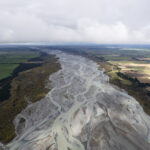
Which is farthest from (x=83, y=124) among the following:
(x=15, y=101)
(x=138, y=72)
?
(x=138, y=72)

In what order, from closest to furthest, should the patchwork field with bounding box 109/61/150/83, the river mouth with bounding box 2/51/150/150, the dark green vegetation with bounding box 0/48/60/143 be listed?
1. the river mouth with bounding box 2/51/150/150
2. the dark green vegetation with bounding box 0/48/60/143
3. the patchwork field with bounding box 109/61/150/83

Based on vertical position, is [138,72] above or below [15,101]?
below

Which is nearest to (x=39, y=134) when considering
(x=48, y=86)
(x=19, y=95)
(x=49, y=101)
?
(x=49, y=101)

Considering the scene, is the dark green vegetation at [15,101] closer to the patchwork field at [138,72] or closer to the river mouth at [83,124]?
the river mouth at [83,124]

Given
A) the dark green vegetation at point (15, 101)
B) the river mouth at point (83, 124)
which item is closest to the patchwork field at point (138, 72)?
the river mouth at point (83, 124)

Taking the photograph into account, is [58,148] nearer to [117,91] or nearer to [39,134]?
[39,134]

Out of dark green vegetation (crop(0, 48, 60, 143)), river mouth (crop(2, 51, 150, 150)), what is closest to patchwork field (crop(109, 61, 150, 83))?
river mouth (crop(2, 51, 150, 150))

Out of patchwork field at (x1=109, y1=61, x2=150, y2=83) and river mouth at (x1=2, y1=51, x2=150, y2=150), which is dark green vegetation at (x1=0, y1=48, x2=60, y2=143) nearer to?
river mouth at (x1=2, y1=51, x2=150, y2=150)

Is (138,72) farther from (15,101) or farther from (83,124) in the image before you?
(15,101)
